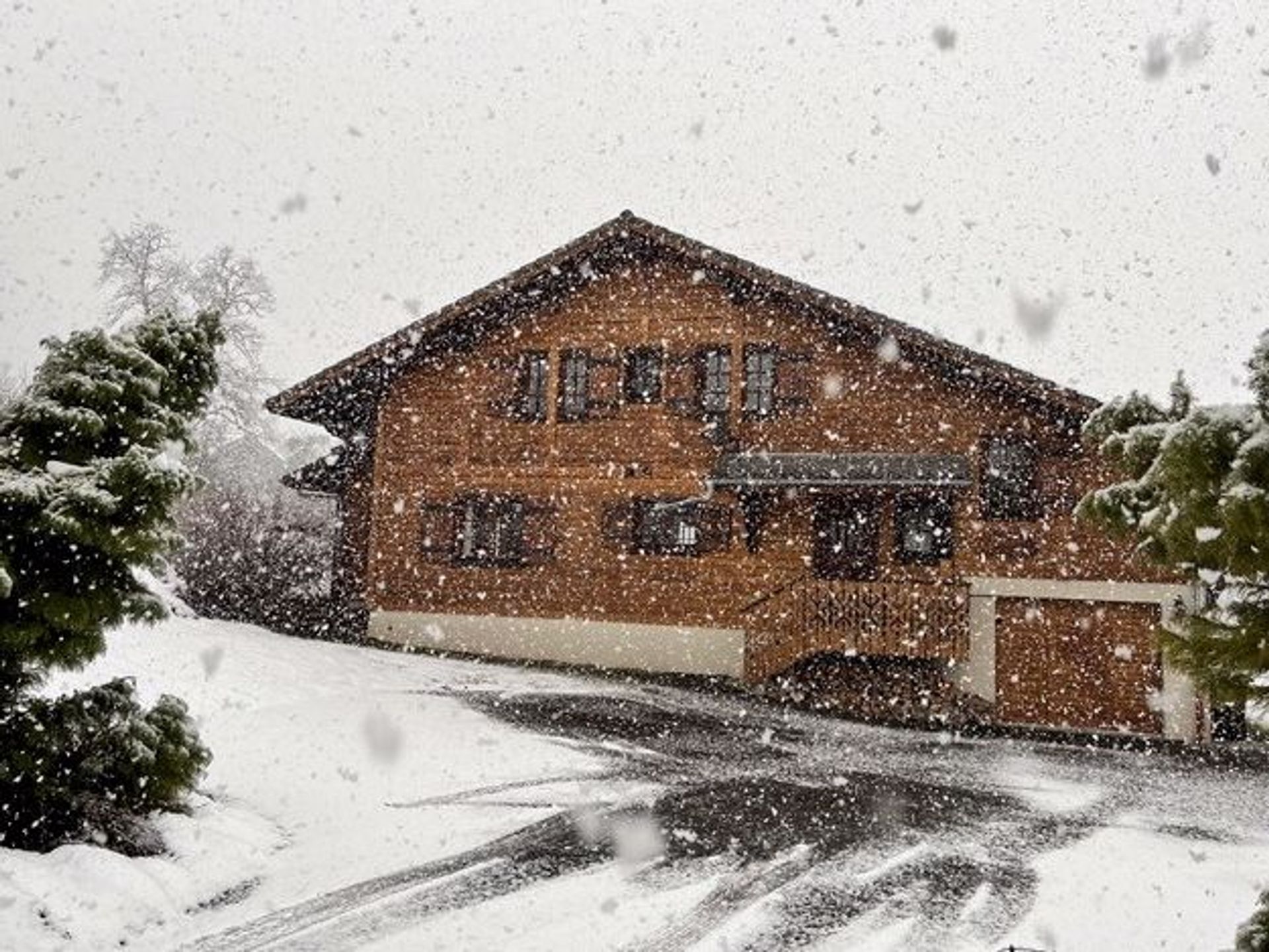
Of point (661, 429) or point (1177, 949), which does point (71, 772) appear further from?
point (661, 429)

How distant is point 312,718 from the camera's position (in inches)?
442

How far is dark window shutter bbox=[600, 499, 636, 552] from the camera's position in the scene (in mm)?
19453

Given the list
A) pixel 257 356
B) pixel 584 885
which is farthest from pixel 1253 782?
pixel 257 356

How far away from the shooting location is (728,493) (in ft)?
62.8

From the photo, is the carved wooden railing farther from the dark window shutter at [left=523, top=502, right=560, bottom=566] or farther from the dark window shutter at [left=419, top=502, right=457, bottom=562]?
the dark window shutter at [left=419, top=502, right=457, bottom=562]

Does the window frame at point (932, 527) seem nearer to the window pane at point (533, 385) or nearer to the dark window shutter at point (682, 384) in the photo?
the dark window shutter at point (682, 384)

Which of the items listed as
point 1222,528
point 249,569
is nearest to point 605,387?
point 249,569

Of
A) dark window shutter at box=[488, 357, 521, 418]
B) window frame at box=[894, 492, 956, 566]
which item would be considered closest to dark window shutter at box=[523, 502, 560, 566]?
dark window shutter at box=[488, 357, 521, 418]

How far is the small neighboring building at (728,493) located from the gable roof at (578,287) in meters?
0.06

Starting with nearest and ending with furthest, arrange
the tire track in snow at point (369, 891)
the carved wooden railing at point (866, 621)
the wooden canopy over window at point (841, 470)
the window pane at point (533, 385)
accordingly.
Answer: the tire track in snow at point (369, 891)
the carved wooden railing at point (866, 621)
the wooden canopy over window at point (841, 470)
the window pane at point (533, 385)

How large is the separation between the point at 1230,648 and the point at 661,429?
15.7 meters

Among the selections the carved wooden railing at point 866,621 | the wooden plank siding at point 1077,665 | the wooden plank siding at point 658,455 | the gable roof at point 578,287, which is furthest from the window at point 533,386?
the wooden plank siding at point 1077,665

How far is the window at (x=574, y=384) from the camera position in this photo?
20.2 m

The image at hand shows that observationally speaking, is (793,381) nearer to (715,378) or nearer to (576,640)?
(715,378)
